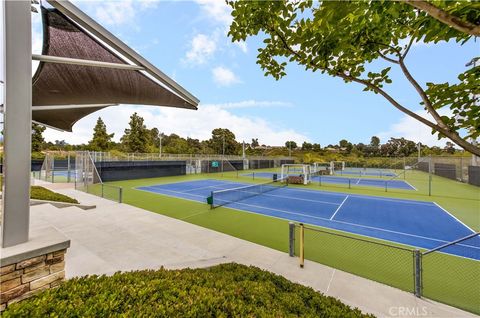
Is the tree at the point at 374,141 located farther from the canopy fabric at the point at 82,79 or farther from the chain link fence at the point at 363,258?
the canopy fabric at the point at 82,79

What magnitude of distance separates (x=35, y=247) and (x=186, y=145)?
6177 cm

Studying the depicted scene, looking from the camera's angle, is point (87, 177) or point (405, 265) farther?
point (87, 177)

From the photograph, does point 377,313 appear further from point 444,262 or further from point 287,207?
point 287,207

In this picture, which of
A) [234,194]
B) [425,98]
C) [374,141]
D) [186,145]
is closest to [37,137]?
[186,145]

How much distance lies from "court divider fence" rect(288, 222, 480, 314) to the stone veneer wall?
5.29 meters

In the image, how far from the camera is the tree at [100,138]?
4312 centimetres

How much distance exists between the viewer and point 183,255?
649cm

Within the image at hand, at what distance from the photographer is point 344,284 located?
5289mm

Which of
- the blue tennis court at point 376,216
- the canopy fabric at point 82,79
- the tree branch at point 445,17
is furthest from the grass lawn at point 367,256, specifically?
the canopy fabric at point 82,79

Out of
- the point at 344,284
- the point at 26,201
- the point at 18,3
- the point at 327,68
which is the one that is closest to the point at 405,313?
the point at 344,284

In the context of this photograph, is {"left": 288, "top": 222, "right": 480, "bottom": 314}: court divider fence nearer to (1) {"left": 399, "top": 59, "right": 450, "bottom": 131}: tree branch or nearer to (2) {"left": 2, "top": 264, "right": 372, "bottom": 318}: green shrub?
(2) {"left": 2, "top": 264, "right": 372, "bottom": 318}: green shrub

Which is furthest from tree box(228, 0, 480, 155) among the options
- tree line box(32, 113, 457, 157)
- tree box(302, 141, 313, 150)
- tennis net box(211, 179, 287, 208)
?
tree box(302, 141, 313, 150)

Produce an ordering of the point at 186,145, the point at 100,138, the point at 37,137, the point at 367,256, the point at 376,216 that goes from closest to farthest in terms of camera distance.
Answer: the point at 367,256
the point at 376,216
the point at 37,137
the point at 100,138
the point at 186,145

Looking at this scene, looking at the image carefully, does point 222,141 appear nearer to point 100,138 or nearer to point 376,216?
point 100,138
